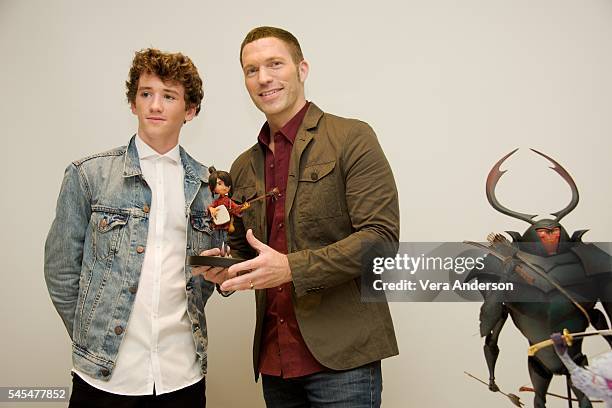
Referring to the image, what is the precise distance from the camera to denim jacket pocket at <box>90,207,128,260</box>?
155cm

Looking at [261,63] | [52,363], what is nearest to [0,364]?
[52,363]

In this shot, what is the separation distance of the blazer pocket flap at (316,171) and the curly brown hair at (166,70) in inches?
17.3

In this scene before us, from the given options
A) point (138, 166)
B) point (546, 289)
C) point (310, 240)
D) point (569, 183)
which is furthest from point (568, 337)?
point (138, 166)

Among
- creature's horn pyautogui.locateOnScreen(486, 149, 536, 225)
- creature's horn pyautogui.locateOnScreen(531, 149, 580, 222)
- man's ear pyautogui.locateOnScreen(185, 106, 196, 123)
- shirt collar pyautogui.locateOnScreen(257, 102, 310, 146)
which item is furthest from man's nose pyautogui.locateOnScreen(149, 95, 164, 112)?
creature's horn pyautogui.locateOnScreen(531, 149, 580, 222)

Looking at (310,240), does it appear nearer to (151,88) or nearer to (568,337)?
(151,88)

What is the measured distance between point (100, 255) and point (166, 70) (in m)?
0.56

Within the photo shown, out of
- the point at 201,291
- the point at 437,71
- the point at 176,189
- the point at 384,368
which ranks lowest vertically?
the point at 384,368

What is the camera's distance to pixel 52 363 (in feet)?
7.38

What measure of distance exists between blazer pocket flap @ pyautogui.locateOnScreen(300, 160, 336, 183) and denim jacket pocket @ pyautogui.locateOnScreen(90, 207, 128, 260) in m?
0.52

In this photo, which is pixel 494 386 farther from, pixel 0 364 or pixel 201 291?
pixel 0 364

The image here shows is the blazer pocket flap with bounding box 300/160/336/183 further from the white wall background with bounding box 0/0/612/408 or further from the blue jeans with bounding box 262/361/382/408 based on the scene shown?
the white wall background with bounding box 0/0/612/408

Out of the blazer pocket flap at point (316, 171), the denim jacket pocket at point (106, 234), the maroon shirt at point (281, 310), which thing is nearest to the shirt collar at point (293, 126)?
the maroon shirt at point (281, 310)

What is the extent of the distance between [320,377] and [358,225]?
1.36 ft

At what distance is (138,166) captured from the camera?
1.62 m
